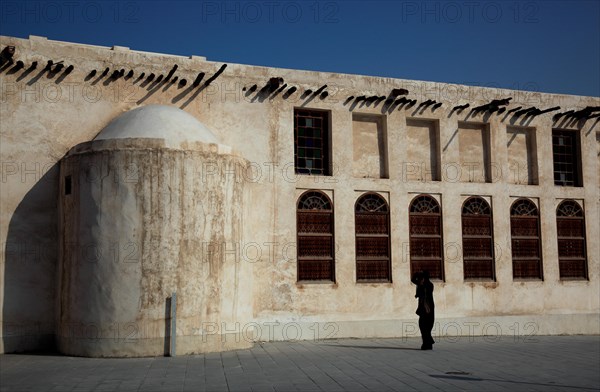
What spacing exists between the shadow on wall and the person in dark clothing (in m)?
7.46

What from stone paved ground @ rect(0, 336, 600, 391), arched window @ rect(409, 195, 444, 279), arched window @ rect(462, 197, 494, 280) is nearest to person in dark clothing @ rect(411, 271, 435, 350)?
stone paved ground @ rect(0, 336, 600, 391)

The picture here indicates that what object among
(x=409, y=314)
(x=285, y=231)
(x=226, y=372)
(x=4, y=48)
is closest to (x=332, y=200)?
(x=285, y=231)

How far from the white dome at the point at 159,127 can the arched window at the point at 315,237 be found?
10.2 ft

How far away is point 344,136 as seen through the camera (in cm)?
1539

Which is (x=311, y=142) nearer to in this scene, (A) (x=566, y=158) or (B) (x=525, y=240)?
(B) (x=525, y=240)

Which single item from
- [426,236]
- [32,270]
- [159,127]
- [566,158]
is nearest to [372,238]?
[426,236]

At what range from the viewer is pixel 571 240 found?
17.4 m

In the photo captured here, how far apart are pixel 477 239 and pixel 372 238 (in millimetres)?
2978

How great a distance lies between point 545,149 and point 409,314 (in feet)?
20.3

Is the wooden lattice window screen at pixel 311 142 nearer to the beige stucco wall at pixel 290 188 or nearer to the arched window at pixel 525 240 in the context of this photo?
the beige stucco wall at pixel 290 188

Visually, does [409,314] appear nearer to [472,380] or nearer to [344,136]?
[344,136]

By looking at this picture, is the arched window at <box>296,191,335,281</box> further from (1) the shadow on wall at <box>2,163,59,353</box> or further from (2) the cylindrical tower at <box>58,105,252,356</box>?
(1) the shadow on wall at <box>2,163,59,353</box>

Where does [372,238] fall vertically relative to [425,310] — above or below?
above

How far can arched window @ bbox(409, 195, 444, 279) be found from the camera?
15719mm
